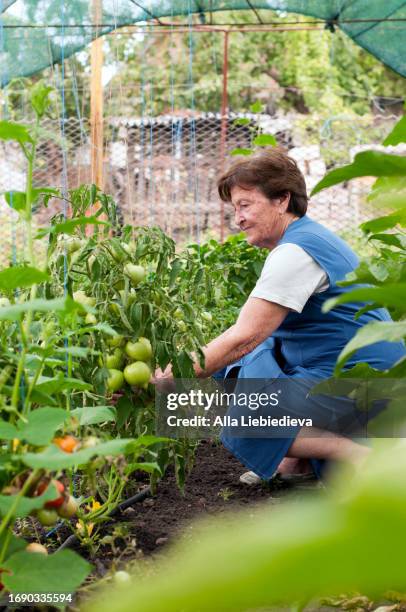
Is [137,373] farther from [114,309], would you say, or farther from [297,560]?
[297,560]

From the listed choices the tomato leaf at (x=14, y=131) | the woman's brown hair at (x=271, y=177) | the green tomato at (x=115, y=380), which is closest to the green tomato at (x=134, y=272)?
the green tomato at (x=115, y=380)

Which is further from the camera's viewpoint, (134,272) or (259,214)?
(259,214)

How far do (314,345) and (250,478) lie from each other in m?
0.60

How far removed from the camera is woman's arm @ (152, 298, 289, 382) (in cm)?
241

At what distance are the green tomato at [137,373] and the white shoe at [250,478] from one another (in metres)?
0.93

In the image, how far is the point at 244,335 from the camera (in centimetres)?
243

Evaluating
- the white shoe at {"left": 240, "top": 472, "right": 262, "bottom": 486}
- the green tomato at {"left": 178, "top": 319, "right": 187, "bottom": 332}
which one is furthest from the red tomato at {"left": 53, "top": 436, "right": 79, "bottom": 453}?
the white shoe at {"left": 240, "top": 472, "right": 262, "bottom": 486}

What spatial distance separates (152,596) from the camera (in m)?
0.21

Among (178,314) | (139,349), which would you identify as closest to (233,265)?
(178,314)

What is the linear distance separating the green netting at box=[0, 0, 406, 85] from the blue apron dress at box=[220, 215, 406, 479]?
3.19m

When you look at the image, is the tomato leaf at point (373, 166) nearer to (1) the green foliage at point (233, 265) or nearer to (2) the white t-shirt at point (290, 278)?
(2) the white t-shirt at point (290, 278)

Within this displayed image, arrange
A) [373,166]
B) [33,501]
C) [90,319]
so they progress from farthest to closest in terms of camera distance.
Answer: [90,319]
[33,501]
[373,166]

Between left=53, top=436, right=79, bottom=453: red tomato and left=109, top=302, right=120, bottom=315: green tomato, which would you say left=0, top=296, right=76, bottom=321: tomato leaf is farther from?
left=109, top=302, right=120, bottom=315: green tomato

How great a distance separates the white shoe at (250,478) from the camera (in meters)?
2.88
